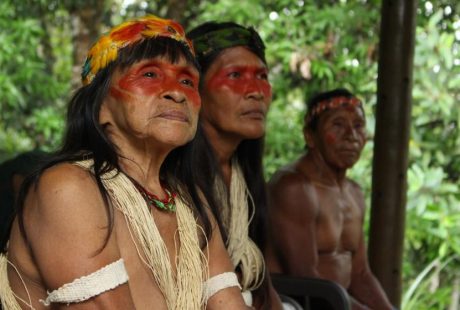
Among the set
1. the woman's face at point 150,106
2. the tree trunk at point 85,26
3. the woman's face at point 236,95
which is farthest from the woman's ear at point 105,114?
the tree trunk at point 85,26

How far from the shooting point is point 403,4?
4086 mm

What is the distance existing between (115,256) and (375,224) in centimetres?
241

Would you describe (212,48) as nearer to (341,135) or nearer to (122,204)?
(341,135)

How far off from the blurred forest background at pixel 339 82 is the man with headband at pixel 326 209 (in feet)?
7.24

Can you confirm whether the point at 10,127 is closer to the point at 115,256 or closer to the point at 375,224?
the point at 375,224

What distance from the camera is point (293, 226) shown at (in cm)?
375

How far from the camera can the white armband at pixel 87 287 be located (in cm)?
196

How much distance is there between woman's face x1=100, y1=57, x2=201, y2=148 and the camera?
220 centimetres

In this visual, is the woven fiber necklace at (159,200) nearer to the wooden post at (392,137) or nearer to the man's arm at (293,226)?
the man's arm at (293,226)

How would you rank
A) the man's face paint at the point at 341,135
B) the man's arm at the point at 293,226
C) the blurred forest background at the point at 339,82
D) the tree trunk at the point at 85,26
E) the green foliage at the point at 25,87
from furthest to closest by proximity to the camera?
the tree trunk at the point at 85,26 → the green foliage at the point at 25,87 → the blurred forest background at the point at 339,82 → the man's face paint at the point at 341,135 → the man's arm at the point at 293,226

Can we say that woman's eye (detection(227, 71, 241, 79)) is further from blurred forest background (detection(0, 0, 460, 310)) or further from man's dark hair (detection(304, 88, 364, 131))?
blurred forest background (detection(0, 0, 460, 310))

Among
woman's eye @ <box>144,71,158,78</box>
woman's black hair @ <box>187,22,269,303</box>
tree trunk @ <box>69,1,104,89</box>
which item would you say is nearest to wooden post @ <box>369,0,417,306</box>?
woman's black hair @ <box>187,22,269,303</box>

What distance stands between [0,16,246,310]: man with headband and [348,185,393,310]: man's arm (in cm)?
177

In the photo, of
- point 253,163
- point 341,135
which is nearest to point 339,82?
point 341,135
